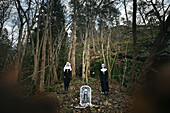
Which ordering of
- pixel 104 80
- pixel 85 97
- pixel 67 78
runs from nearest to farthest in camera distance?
pixel 85 97, pixel 104 80, pixel 67 78

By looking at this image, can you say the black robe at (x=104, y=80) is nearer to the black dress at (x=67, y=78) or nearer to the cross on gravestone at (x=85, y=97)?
the cross on gravestone at (x=85, y=97)

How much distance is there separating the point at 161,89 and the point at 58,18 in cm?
1263

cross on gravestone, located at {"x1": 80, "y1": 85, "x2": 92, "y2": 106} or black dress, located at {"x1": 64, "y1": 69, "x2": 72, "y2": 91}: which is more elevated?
black dress, located at {"x1": 64, "y1": 69, "x2": 72, "y2": 91}

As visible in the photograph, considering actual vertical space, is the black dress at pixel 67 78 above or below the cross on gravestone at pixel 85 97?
above

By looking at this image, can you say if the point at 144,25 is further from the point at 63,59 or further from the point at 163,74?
the point at 63,59

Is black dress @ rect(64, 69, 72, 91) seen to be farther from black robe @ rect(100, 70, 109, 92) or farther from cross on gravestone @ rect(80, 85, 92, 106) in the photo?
black robe @ rect(100, 70, 109, 92)

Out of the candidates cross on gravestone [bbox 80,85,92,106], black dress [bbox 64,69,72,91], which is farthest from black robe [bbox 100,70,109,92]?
black dress [bbox 64,69,72,91]

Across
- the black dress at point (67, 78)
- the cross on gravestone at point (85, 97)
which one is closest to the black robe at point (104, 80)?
the cross on gravestone at point (85, 97)

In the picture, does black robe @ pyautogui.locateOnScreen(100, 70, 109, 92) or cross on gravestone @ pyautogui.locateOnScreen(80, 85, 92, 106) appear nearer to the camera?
cross on gravestone @ pyautogui.locateOnScreen(80, 85, 92, 106)

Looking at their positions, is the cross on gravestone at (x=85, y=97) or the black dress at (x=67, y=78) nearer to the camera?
the cross on gravestone at (x=85, y=97)

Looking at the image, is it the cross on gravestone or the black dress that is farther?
the black dress

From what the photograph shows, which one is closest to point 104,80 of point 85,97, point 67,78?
point 85,97

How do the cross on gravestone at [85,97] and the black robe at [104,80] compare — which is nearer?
the cross on gravestone at [85,97]

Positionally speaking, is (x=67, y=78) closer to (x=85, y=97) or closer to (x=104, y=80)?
(x=85, y=97)
